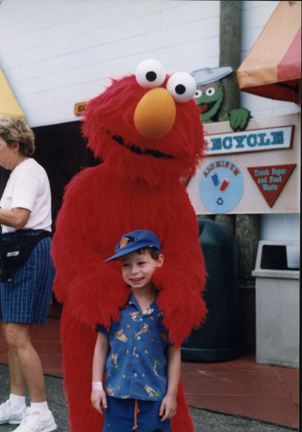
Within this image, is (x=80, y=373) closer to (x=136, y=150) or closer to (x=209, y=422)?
(x=136, y=150)

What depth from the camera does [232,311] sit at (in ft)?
13.5

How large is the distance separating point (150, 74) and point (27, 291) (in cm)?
136

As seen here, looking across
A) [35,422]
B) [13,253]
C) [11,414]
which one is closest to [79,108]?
[13,253]

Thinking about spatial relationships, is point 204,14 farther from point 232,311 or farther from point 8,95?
point 232,311

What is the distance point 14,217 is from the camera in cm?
243

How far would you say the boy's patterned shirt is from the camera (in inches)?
63.8

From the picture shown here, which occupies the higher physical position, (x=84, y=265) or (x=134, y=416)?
(x=84, y=265)

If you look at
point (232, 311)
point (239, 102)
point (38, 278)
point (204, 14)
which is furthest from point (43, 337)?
point (204, 14)

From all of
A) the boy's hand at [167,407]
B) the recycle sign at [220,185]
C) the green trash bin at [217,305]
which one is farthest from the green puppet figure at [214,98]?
the boy's hand at [167,407]

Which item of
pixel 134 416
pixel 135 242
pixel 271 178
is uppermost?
pixel 271 178

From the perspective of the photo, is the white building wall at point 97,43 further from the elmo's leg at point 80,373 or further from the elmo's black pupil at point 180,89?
the elmo's leg at point 80,373

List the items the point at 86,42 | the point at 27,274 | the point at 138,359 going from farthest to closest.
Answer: the point at 86,42, the point at 27,274, the point at 138,359

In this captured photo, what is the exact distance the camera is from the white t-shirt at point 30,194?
8.09ft

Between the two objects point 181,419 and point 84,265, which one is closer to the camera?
point 84,265
